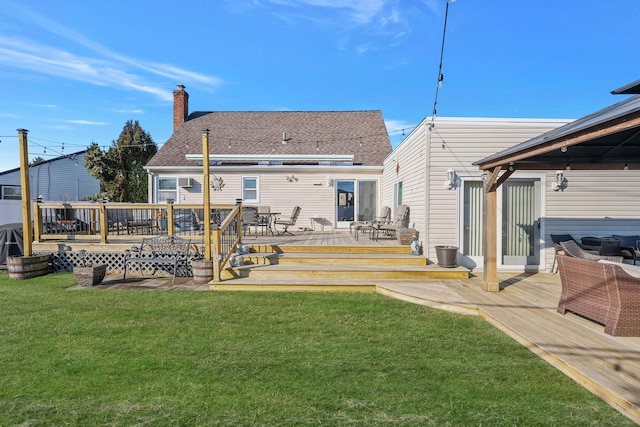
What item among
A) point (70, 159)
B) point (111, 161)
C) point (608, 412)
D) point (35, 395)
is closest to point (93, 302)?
point (35, 395)

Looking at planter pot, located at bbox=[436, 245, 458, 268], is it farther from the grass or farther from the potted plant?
the potted plant

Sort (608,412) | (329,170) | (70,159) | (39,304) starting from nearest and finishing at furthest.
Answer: (608,412)
(39,304)
(329,170)
(70,159)

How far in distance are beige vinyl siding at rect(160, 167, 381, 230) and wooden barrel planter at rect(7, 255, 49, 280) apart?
579 cm

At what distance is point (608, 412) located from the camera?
2.58 meters

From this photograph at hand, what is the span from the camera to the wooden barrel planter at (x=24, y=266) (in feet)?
24.5

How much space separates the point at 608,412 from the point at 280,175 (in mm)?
11551

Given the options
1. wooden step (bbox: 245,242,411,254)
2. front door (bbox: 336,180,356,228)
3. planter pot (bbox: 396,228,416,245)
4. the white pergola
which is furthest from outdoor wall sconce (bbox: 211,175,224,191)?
the white pergola

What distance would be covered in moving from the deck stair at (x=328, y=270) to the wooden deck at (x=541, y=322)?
0.19m

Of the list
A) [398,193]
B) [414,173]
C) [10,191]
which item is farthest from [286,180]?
[10,191]

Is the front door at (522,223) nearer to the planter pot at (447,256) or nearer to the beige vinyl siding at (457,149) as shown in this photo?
the beige vinyl siding at (457,149)

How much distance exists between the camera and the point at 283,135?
15.1 m

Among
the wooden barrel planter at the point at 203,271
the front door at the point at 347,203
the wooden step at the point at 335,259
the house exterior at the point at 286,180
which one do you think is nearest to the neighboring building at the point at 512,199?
the wooden step at the point at 335,259

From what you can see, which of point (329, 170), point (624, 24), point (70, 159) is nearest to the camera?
point (624, 24)

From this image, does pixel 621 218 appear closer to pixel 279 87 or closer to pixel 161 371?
pixel 161 371
